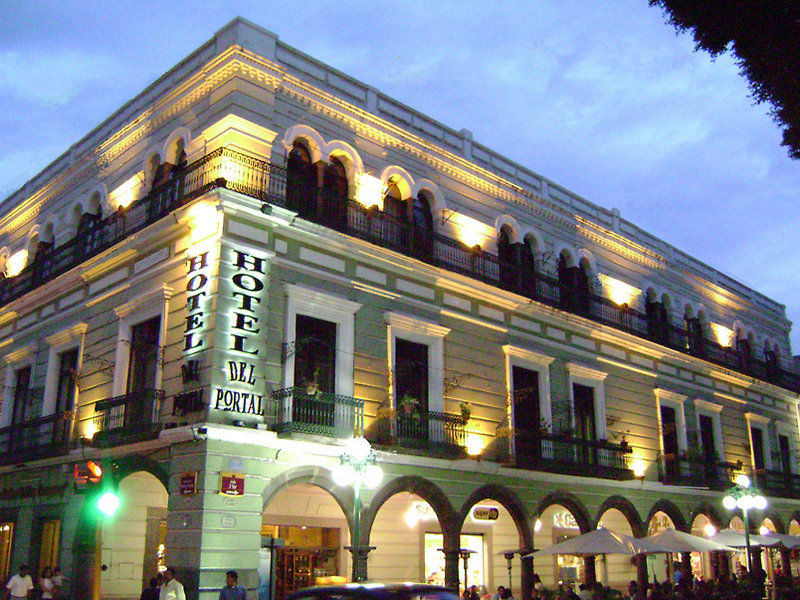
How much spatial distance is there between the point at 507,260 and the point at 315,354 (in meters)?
7.40

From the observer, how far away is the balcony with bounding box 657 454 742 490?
944 inches

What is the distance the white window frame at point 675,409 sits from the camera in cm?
2467

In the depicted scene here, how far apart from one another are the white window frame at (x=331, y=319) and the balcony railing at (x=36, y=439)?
19.3 feet

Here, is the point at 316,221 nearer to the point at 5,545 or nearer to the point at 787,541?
the point at 5,545

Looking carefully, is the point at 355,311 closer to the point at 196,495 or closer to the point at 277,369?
the point at 277,369

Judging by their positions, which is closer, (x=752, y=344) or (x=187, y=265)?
(x=187, y=265)

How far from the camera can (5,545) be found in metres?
19.4

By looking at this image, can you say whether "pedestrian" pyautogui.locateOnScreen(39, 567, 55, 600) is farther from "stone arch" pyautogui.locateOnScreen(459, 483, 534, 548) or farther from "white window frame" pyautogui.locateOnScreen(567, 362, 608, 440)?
"white window frame" pyautogui.locateOnScreen(567, 362, 608, 440)

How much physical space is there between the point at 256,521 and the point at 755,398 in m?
22.3

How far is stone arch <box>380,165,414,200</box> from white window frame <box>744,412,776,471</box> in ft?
55.4

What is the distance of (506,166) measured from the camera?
22.8 m

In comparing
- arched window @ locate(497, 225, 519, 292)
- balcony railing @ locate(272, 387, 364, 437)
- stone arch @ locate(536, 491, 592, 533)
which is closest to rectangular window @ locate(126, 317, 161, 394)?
balcony railing @ locate(272, 387, 364, 437)

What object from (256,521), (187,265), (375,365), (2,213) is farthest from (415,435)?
(2,213)

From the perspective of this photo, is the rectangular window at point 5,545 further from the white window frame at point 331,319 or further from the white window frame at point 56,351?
the white window frame at point 331,319
